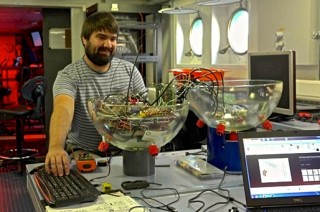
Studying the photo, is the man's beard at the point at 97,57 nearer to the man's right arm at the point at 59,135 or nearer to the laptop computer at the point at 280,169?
the man's right arm at the point at 59,135

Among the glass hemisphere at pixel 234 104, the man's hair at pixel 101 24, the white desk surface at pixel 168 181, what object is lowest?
the white desk surface at pixel 168 181

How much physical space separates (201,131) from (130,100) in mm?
1253

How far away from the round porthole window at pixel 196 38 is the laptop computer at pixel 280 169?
11.2ft

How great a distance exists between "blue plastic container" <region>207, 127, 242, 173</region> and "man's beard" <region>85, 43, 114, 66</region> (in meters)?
0.83

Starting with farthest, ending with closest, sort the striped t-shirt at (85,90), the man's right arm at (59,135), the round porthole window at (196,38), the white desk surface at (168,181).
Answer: the round porthole window at (196,38) → the striped t-shirt at (85,90) → the man's right arm at (59,135) → the white desk surface at (168,181)

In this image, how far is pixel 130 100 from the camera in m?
1.75

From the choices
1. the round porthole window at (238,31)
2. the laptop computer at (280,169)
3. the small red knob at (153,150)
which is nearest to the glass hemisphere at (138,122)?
the small red knob at (153,150)

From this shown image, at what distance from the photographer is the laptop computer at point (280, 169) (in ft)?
4.30

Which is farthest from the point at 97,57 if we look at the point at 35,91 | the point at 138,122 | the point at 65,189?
the point at 35,91

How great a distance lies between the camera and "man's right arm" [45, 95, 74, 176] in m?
1.59

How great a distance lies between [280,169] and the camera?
1358mm

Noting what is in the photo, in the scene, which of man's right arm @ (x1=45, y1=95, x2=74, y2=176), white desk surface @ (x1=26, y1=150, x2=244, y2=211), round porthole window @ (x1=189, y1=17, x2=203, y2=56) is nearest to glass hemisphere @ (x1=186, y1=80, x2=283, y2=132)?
white desk surface @ (x1=26, y1=150, x2=244, y2=211)

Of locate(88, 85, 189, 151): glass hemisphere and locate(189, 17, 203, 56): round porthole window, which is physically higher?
locate(189, 17, 203, 56): round porthole window

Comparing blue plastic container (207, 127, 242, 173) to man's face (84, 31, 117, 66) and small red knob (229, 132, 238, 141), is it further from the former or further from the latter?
man's face (84, 31, 117, 66)
